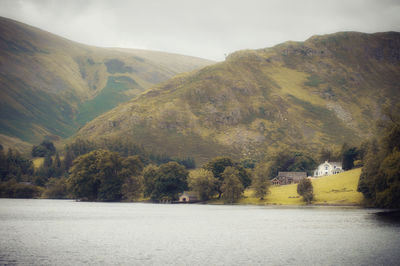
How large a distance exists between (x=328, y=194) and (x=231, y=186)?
126 ft

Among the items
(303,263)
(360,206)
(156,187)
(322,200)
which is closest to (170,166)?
(156,187)

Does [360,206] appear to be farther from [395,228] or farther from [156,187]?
[156,187]

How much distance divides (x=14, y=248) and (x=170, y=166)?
13820 cm

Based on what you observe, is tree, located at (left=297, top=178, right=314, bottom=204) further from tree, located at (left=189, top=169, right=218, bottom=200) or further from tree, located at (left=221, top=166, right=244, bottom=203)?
tree, located at (left=189, top=169, right=218, bottom=200)

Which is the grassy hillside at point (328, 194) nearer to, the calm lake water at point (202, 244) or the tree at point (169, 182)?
the tree at point (169, 182)

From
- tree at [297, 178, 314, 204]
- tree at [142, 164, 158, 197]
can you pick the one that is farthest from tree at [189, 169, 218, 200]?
tree at [297, 178, 314, 204]

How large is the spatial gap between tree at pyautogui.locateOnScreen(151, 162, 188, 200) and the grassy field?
17138 millimetres

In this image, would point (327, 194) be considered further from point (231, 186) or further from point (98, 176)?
point (98, 176)

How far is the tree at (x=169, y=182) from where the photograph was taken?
623 feet

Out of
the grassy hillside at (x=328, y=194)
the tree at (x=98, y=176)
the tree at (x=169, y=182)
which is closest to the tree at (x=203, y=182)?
the tree at (x=169, y=182)

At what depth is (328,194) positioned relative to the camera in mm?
161125

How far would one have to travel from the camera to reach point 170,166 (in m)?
193

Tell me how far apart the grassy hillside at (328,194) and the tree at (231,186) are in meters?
8.04

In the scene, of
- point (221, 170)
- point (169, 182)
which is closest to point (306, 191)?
point (221, 170)
